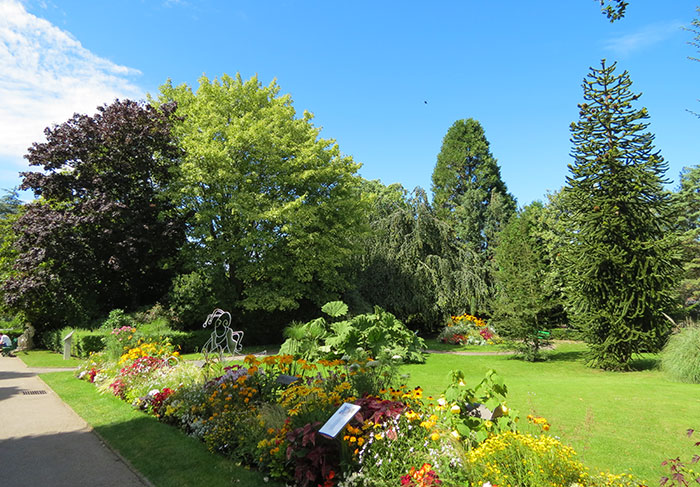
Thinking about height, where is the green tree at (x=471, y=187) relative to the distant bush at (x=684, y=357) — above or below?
above

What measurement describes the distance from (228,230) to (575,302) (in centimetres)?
1319

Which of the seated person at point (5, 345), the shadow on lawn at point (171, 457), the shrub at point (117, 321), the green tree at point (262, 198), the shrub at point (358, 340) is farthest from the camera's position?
the seated person at point (5, 345)

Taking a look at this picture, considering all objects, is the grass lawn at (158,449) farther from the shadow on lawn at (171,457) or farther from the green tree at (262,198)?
the green tree at (262,198)

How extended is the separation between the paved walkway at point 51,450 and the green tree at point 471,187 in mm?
27675

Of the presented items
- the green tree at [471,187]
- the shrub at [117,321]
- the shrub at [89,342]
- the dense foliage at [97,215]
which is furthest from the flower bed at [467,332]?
the shrub at [89,342]

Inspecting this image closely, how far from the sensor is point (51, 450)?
16.8 feet

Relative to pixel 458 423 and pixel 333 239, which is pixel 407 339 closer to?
pixel 333 239

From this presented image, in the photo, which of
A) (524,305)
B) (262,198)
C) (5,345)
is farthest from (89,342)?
(524,305)

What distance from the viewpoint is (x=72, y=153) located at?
1631 centimetres

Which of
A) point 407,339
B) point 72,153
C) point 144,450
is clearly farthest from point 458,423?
point 72,153

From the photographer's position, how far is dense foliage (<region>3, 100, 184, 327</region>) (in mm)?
15578

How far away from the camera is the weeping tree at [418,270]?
19.9 meters

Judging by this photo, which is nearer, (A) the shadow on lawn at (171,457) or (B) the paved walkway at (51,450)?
(A) the shadow on lawn at (171,457)

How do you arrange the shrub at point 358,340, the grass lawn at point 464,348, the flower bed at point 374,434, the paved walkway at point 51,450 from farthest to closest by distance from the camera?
the grass lawn at point 464,348 < the shrub at point 358,340 < the paved walkway at point 51,450 < the flower bed at point 374,434
